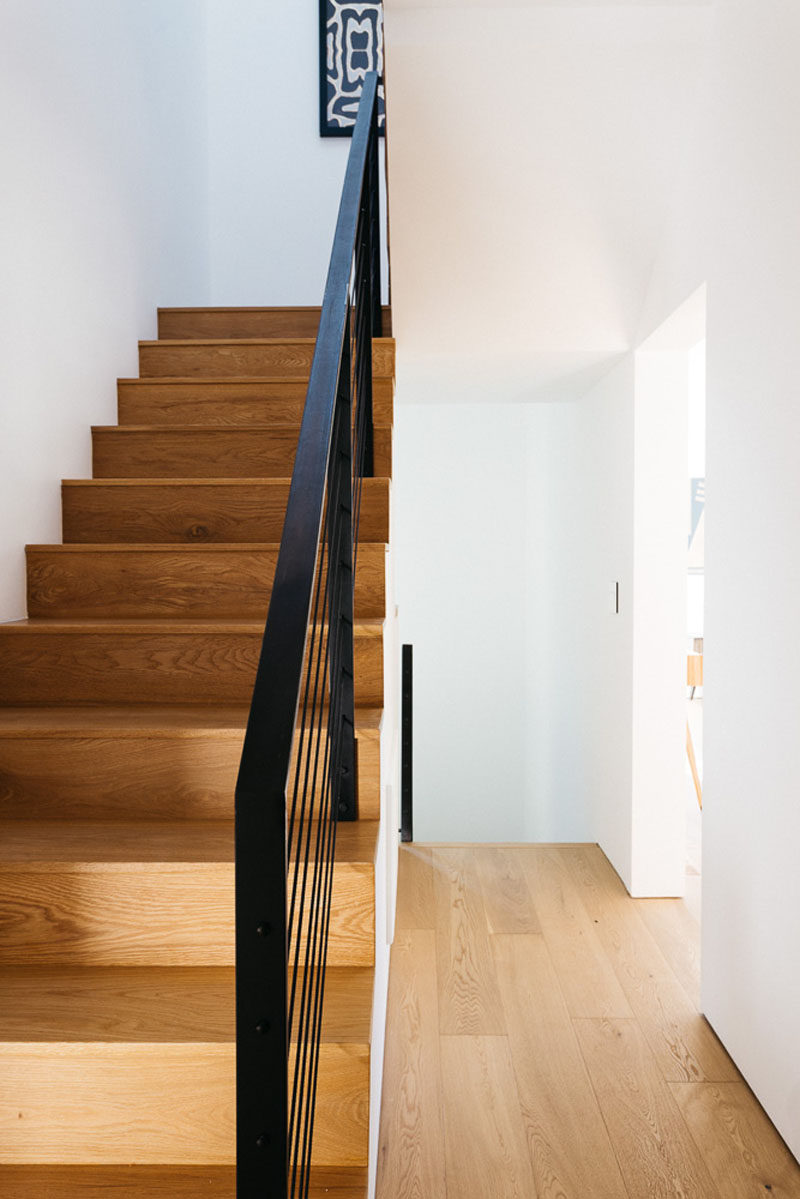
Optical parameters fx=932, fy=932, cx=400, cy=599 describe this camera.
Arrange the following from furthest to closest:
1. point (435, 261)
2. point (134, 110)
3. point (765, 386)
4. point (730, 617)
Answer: point (134, 110), point (435, 261), point (730, 617), point (765, 386)

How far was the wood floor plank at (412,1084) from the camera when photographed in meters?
1.89

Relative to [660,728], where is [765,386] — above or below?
above

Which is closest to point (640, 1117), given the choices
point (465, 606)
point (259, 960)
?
point (259, 960)

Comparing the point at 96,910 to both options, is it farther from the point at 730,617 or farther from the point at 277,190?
the point at 277,190

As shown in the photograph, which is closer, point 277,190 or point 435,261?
point 435,261

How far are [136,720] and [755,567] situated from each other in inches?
55.1

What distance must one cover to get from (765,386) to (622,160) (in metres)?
1.09

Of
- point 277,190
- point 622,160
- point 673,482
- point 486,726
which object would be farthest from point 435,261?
point 486,726

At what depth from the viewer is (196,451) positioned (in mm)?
2869

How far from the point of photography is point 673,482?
3396 millimetres

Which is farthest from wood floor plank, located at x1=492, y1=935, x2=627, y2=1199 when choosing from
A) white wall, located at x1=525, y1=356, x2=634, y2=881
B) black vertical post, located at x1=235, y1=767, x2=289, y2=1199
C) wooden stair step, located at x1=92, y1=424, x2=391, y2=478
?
wooden stair step, located at x1=92, y1=424, x2=391, y2=478

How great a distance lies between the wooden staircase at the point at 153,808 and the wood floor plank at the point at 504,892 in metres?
1.44

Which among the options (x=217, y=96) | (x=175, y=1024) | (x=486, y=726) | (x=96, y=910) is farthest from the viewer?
(x=486, y=726)

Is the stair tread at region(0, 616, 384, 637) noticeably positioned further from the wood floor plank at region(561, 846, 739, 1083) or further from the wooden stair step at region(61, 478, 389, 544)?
the wood floor plank at region(561, 846, 739, 1083)
